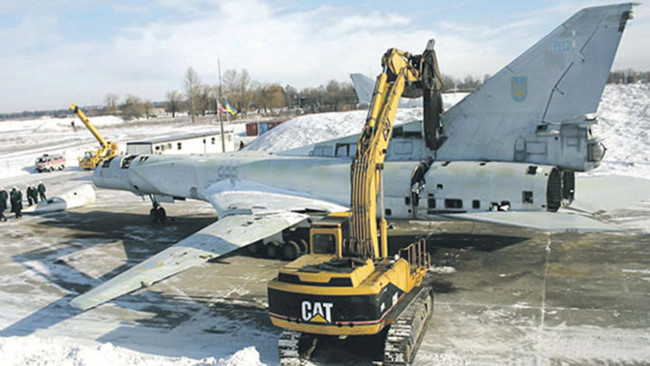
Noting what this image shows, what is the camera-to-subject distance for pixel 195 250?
12312mm

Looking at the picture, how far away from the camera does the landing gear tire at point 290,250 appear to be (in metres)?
16.6

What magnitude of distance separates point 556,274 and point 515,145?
365 cm

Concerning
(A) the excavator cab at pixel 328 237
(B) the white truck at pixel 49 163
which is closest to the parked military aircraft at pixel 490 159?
(A) the excavator cab at pixel 328 237

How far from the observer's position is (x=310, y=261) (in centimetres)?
972

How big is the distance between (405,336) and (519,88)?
346 inches

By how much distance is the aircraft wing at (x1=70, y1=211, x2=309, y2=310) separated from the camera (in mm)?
9938

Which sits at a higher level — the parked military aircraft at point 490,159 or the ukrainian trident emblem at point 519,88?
the ukrainian trident emblem at point 519,88

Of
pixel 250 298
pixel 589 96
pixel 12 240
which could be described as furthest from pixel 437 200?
pixel 12 240

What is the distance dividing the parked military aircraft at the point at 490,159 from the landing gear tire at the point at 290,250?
0.23ft

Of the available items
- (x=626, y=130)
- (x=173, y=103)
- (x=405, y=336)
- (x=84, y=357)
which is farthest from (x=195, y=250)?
(x=173, y=103)

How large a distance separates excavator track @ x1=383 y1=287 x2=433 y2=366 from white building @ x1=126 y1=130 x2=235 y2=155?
96.6ft

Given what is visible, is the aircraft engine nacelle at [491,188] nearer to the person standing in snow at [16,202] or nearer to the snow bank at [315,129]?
the person standing in snow at [16,202]

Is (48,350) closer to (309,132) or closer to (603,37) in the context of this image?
(603,37)

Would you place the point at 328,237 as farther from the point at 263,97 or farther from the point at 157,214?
the point at 263,97
